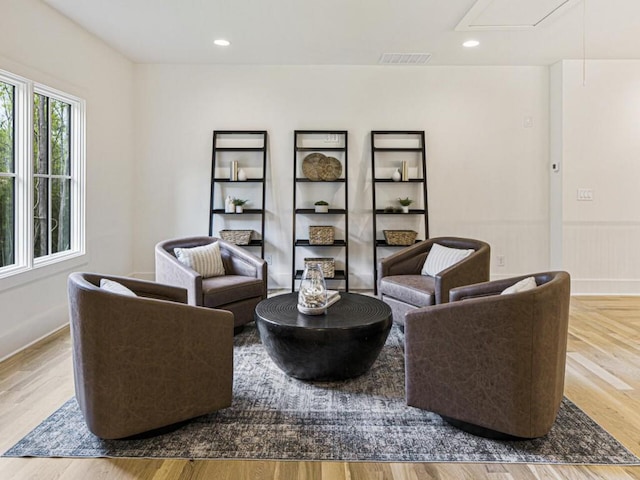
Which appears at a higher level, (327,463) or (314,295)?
(314,295)

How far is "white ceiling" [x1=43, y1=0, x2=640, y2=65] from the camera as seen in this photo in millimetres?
3568

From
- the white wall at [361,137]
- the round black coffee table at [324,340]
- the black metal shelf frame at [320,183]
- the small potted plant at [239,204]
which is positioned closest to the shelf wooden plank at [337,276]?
the black metal shelf frame at [320,183]

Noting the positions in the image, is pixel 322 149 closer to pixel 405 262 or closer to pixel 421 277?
pixel 405 262

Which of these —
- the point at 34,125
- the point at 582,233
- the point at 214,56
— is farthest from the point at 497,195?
the point at 34,125

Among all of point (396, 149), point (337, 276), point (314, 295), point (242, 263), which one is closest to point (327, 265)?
point (337, 276)

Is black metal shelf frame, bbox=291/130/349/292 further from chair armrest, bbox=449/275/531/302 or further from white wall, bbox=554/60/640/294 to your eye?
white wall, bbox=554/60/640/294

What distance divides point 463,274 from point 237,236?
8.74 ft

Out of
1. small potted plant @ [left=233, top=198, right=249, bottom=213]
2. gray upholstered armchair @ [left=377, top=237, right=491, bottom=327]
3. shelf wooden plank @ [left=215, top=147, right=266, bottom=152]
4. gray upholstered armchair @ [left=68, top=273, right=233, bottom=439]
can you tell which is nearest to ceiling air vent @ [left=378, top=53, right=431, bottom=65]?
shelf wooden plank @ [left=215, top=147, right=266, bottom=152]

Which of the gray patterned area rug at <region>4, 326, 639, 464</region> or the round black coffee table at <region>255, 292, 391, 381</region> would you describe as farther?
the round black coffee table at <region>255, 292, 391, 381</region>

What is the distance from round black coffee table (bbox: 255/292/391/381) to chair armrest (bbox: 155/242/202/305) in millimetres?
764

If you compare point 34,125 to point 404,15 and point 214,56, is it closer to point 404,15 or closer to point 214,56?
point 214,56

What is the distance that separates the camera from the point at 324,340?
2.48 m

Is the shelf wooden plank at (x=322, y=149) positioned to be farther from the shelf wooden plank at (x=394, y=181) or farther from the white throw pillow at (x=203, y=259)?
the white throw pillow at (x=203, y=259)

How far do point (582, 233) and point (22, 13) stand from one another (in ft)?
19.3
